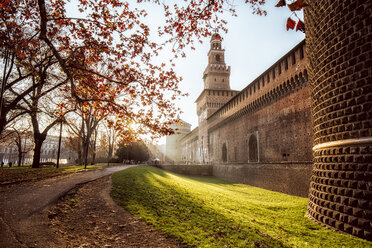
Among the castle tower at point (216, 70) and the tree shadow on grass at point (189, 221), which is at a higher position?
the castle tower at point (216, 70)

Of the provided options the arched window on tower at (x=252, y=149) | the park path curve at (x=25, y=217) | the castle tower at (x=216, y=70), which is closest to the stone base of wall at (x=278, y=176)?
the arched window on tower at (x=252, y=149)

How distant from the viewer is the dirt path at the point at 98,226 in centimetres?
383

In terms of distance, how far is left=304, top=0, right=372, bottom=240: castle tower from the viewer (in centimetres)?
527

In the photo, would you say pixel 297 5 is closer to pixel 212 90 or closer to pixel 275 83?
pixel 275 83

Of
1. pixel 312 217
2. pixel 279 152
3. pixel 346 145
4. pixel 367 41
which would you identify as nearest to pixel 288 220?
pixel 312 217

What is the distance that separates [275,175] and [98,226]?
13358 mm

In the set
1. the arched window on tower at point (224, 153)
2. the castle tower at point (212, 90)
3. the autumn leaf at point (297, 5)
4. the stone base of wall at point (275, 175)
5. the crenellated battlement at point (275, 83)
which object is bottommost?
the stone base of wall at point (275, 175)

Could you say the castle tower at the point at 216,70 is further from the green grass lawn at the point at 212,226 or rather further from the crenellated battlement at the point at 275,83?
the green grass lawn at the point at 212,226

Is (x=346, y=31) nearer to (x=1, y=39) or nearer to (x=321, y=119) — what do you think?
(x=321, y=119)

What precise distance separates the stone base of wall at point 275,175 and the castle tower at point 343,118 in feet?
18.3

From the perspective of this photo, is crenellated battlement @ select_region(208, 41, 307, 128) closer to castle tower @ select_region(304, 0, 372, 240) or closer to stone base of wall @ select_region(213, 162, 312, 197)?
stone base of wall @ select_region(213, 162, 312, 197)

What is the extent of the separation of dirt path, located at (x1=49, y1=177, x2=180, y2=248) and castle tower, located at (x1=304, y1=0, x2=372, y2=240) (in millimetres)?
4529

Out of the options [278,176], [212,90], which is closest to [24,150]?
[212,90]

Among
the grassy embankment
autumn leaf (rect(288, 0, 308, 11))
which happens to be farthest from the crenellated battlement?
the grassy embankment
